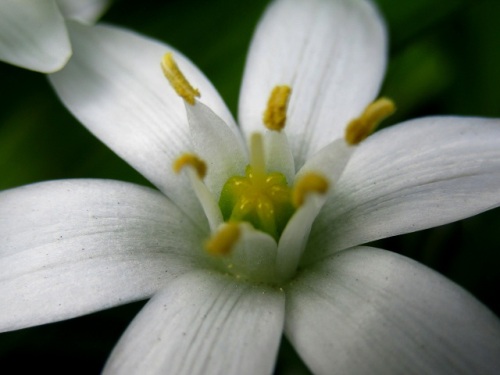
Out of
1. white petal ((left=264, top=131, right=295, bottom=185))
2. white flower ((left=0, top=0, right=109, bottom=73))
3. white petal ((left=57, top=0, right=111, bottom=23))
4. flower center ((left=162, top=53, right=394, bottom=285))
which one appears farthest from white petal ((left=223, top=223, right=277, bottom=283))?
white petal ((left=57, top=0, right=111, bottom=23))

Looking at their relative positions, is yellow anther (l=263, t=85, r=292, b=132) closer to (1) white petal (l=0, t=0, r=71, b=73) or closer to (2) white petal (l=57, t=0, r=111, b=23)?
(1) white petal (l=0, t=0, r=71, b=73)

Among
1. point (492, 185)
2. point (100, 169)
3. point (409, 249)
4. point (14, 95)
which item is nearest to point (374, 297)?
point (492, 185)

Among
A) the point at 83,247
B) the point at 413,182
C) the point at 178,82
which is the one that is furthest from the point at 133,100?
the point at 413,182

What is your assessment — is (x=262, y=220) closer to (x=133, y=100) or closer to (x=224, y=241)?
(x=224, y=241)

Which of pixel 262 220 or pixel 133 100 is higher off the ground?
pixel 133 100

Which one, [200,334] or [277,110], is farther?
[277,110]

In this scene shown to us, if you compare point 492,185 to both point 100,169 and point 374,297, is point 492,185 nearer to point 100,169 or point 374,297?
point 374,297

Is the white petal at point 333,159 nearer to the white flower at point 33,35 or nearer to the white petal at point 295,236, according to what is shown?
the white petal at point 295,236

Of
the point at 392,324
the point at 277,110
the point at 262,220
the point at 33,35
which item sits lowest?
the point at 392,324
